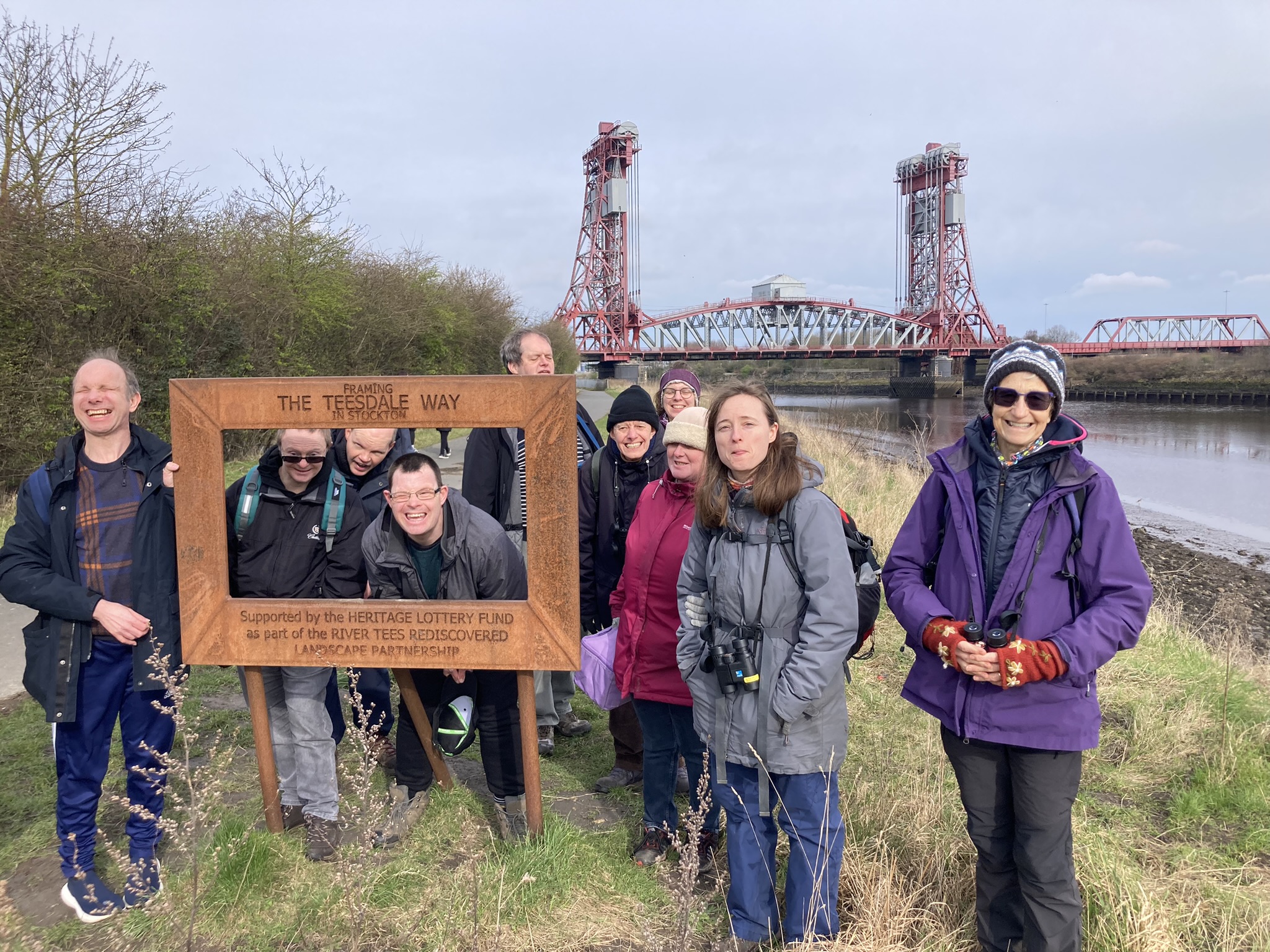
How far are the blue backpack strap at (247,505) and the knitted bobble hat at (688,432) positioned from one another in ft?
4.74

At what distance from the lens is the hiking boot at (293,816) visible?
3.02 meters

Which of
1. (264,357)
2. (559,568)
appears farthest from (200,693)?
(264,357)

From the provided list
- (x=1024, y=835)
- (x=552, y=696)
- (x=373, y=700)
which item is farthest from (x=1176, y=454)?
(x=373, y=700)

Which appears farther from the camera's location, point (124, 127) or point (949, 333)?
point (949, 333)

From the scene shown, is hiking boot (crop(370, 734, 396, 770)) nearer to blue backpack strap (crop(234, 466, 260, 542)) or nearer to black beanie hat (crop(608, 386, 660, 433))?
blue backpack strap (crop(234, 466, 260, 542))

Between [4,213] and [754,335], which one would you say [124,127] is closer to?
[4,213]

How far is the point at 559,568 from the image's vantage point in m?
2.65

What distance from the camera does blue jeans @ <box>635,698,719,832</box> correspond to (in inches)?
115

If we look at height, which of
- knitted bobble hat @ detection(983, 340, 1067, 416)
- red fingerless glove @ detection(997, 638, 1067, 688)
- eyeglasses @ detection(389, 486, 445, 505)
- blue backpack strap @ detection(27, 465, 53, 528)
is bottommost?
red fingerless glove @ detection(997, 638, 1067, 688)

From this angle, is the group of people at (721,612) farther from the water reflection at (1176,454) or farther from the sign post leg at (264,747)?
the water reflection at (1176,454)

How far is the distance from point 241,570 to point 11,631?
3353 millimetres

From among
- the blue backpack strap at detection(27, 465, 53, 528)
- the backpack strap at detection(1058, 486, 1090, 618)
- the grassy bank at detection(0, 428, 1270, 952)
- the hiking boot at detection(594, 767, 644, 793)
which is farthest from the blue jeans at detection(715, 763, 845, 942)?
the blue backpack strap at detection(27, 465, 53, 528)

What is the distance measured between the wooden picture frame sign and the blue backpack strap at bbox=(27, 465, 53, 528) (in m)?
0.39

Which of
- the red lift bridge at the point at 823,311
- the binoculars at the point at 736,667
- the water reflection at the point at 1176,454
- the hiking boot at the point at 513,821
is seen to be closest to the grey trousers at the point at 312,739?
the hiking boot at the point at 513,821
